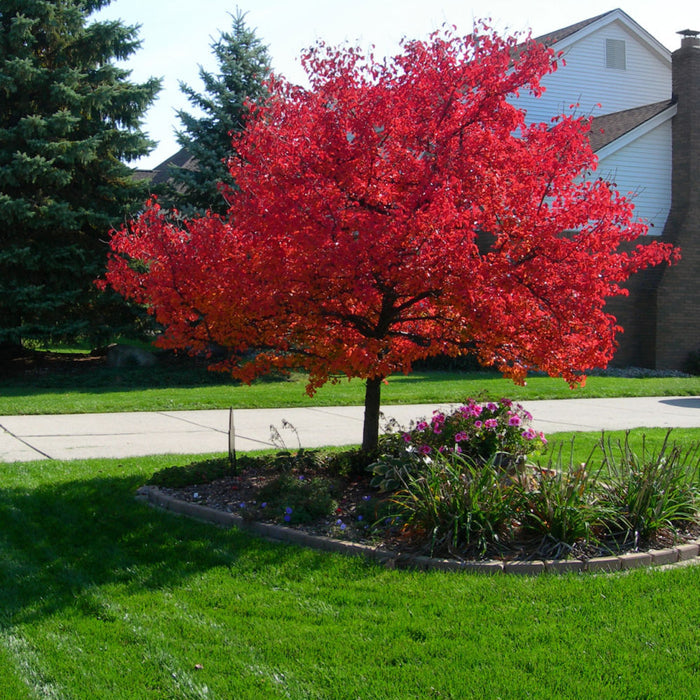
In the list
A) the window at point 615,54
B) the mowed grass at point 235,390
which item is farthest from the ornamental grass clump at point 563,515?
the window at point 615,54

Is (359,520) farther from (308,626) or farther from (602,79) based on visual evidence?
(602,79)

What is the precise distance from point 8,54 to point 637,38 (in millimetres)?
19912

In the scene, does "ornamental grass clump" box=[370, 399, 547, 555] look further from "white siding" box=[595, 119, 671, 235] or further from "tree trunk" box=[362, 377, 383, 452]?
"white siding" box=[595, 119, 671, 235]

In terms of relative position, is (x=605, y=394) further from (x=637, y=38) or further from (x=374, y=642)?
(x=637, y=38)

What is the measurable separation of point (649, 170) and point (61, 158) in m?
14.5

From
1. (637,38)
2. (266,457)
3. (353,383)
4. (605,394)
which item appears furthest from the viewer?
(637,38)

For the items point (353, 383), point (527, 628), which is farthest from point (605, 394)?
point (527, 628)

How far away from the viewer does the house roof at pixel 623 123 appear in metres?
20.7

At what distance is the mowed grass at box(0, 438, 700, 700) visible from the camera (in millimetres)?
3395

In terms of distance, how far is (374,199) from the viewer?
5918 millimetres

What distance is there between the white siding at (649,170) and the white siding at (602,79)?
4.13 metres

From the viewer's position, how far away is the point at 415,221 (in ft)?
17.9

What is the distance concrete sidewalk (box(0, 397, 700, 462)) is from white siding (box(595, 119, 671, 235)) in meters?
8.68

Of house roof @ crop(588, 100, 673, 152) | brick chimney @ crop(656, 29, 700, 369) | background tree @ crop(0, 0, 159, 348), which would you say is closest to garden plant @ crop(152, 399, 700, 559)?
background tree @ crop(0, 0, 159, 348)
